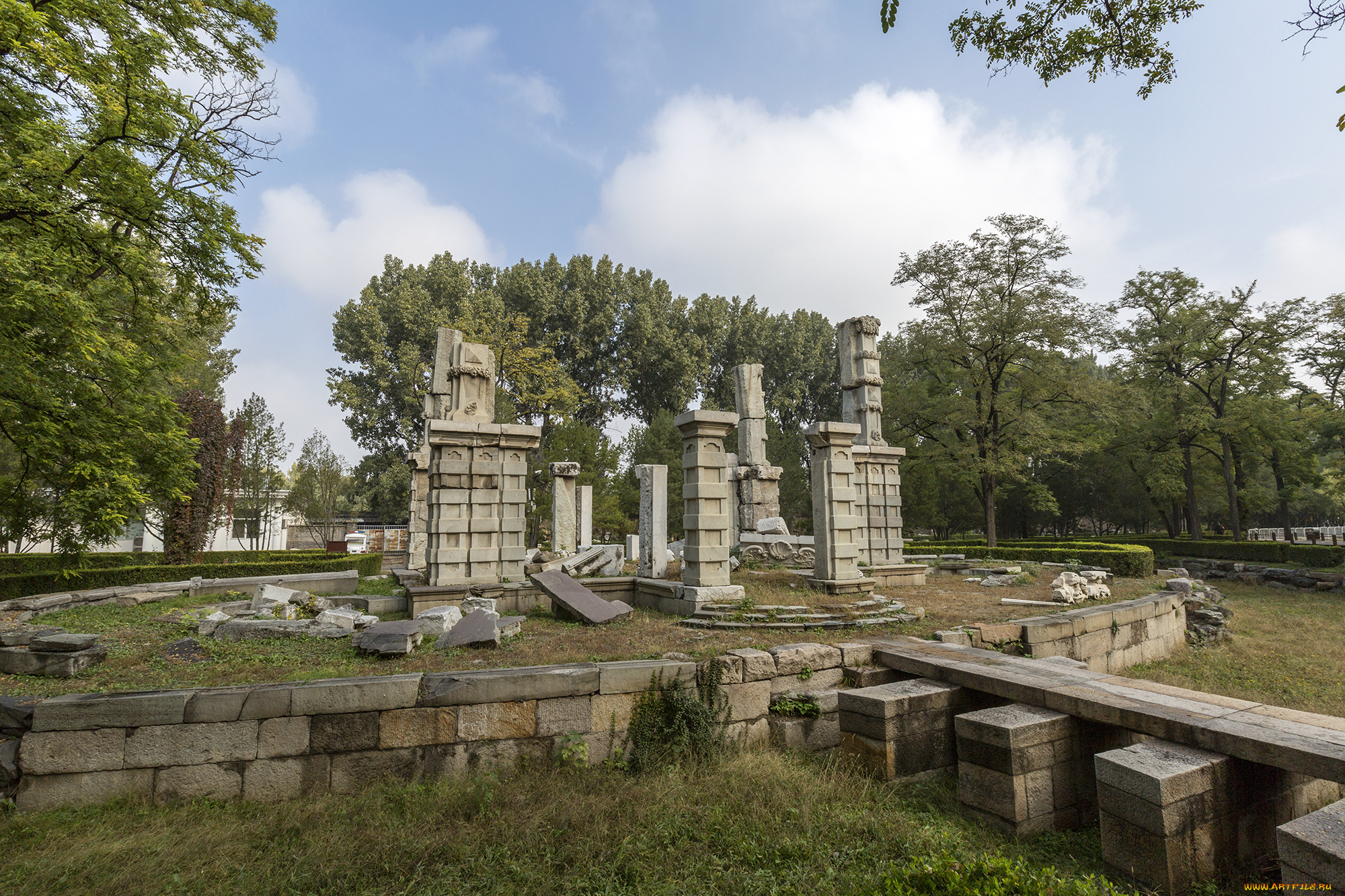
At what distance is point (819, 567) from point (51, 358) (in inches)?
465

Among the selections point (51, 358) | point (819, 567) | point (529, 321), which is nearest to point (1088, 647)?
point (819, 567)

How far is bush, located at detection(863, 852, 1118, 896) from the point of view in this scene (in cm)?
267

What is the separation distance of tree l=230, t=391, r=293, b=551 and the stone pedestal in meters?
21.4

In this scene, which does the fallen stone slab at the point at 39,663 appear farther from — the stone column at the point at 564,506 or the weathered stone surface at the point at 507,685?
the stone column at the point at 564,506

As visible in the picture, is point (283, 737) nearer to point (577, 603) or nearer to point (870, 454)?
point (577, 603)

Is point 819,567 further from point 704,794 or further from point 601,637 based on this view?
point 704,794

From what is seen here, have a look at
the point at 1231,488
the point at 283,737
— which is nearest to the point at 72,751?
the point at 283,737

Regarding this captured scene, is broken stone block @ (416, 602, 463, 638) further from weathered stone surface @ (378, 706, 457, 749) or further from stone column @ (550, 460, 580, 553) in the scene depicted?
stone column @ (550, 460, 580, 553)

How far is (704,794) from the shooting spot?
4.25 metres

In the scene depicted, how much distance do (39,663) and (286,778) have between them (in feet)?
11.3

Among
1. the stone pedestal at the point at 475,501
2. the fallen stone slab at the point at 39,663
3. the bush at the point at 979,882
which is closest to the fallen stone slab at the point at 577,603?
the stone pedestal at the point at 475,501

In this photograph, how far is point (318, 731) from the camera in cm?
443

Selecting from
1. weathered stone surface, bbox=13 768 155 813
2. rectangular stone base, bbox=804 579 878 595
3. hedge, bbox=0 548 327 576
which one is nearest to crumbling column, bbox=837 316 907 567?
rectangular stone base, bbox=804 579 878 595

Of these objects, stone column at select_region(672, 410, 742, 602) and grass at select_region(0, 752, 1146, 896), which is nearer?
grass at select_region(0, 752, 1146, 896)
